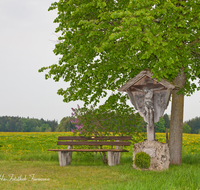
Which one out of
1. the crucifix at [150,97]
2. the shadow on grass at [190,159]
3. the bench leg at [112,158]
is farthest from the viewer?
the shadow on grass at [190,159]

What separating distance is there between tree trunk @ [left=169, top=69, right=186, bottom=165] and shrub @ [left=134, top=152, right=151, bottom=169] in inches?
89.9

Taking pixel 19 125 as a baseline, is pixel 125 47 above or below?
above

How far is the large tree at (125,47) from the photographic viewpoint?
333 inches

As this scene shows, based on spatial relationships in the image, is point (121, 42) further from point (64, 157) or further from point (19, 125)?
point (19, 125)

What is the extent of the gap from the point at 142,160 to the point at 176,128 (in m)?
2.77

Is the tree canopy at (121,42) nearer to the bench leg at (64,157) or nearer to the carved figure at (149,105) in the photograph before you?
the carved figure at (149,105)

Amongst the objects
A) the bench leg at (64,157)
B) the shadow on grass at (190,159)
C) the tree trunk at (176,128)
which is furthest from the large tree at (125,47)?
the bench leg at (64,157)

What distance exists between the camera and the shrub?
8.77m

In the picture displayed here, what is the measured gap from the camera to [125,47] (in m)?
10.3

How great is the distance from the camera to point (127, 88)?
9492 millimetres

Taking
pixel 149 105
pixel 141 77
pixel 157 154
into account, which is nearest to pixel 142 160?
pixel 157 154

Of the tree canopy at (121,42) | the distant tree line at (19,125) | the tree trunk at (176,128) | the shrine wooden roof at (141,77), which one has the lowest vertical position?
the distant tree line at (19,125)

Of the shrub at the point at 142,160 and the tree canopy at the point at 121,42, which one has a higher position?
the tree canopy at the point at 121,42

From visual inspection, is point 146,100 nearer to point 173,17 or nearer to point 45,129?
point 173,17
